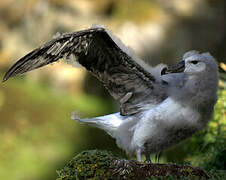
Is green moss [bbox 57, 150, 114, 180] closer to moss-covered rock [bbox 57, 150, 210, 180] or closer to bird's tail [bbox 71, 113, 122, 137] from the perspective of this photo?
moss-covered rock [bbox 57, 150, 210, 180]

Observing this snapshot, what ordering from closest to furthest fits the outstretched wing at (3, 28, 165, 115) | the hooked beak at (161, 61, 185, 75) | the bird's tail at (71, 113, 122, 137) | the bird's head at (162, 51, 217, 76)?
1. the outstretched wing at (3, 28, 165, 115)
2. the bird's head at (162, 51, 217, 76)
3. the hooked beak at (161, 61, 185, 75)
4. the bird's tail at (71, 113, 122, 137)

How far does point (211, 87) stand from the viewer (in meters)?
3.59

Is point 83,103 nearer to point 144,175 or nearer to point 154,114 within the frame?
point 154,114

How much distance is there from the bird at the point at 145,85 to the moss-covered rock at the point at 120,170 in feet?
1.90

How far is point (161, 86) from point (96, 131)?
4.25 meters

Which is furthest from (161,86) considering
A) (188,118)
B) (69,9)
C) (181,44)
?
(69,9)

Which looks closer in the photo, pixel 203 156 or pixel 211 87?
pixel 211 87

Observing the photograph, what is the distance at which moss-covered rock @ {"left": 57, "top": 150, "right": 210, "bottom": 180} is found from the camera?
3029 millimetres

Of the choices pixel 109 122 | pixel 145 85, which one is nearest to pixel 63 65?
pixel 109 122

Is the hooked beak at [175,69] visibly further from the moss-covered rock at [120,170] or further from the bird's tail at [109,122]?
the moss-covered rock at [120,170]

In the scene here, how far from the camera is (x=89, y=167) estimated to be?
10.2ft

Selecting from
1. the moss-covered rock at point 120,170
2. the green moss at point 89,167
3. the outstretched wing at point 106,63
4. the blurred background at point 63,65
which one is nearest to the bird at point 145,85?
the outstretched wing at point 106,63

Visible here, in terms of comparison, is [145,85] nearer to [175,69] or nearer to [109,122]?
[175,69]

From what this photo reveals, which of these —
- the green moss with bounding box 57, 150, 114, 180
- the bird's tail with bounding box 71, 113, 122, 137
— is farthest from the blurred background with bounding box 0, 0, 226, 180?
the green moss with bounding box 57, 150, 114, 180
